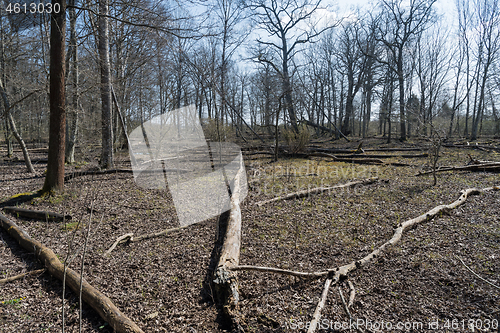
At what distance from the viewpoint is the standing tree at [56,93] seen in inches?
223

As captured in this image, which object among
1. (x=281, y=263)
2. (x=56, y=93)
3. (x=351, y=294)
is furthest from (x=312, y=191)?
(x=56, y=93)

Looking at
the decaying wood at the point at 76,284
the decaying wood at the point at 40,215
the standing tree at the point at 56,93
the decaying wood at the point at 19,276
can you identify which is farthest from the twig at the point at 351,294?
the standing tree at the point at 56,93

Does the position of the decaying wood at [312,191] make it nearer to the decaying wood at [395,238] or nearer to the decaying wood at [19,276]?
the decaying wood at [395,238]

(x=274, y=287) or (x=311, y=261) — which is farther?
(x=311, y=261)

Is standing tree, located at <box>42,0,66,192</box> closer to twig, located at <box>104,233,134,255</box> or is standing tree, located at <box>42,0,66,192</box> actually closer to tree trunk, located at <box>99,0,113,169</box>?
tree trunk, located at <box>99,0,113,169</box>

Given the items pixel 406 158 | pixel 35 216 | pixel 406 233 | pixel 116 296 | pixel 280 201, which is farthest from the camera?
pixel 406 158

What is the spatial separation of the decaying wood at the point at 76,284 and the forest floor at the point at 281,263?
0.10 metres

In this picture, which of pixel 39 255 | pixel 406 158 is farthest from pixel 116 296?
pixel 406 158

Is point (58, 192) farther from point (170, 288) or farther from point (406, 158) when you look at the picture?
point (406, 158)

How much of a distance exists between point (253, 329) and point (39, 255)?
10.6 ft

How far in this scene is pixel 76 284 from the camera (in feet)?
9.96

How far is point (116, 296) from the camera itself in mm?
3066

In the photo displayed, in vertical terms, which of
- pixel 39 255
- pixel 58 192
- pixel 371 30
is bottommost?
pixel 39 255

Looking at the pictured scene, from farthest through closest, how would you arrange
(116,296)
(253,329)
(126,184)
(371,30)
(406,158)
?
(371,30) < (406,158) < (126,184) < (116,296) < (253,329)
